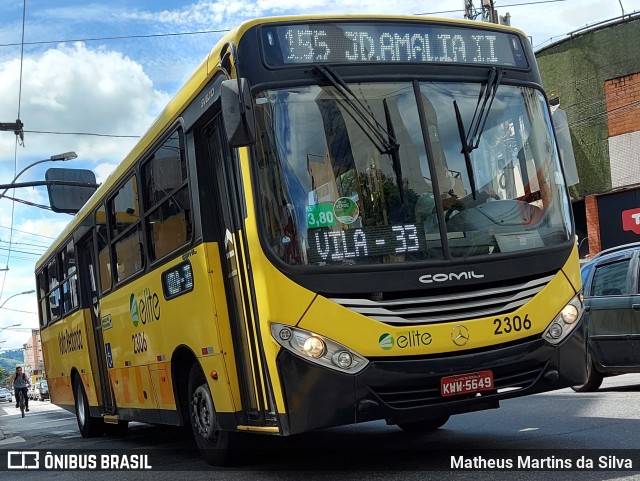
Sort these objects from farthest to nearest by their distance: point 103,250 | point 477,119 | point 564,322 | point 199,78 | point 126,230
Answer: point 103,250, point 126,230, point 199,78, point 477,119, point 564,322

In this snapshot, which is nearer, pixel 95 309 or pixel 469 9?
pixel 95 309

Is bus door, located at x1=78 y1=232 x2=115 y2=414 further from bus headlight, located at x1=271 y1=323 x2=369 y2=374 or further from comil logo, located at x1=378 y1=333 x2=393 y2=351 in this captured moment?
comil logo, located at x1=378 y1=333 x2=393 y2=351

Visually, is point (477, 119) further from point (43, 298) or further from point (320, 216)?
point (43, 298)

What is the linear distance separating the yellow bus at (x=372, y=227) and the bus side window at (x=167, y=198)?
9 cm

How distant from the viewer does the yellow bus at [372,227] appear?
571 cm

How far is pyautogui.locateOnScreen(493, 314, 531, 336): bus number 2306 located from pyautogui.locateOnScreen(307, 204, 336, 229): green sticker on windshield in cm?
132

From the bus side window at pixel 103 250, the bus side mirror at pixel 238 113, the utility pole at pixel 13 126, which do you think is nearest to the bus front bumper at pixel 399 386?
the bus side mirror at pixel 238 113

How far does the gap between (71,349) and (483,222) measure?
367 inches

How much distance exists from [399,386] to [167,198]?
3034mm

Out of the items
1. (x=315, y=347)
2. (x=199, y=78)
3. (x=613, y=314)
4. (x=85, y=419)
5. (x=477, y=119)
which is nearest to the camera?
(x=315, y=347)

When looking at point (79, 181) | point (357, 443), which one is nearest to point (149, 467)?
point (357, 443)

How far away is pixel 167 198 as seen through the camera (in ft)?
25.3

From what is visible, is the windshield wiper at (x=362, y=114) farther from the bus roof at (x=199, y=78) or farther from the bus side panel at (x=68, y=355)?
the bus side panel at (x=68, y=355)

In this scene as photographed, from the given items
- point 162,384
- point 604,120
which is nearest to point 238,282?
point 162,384
